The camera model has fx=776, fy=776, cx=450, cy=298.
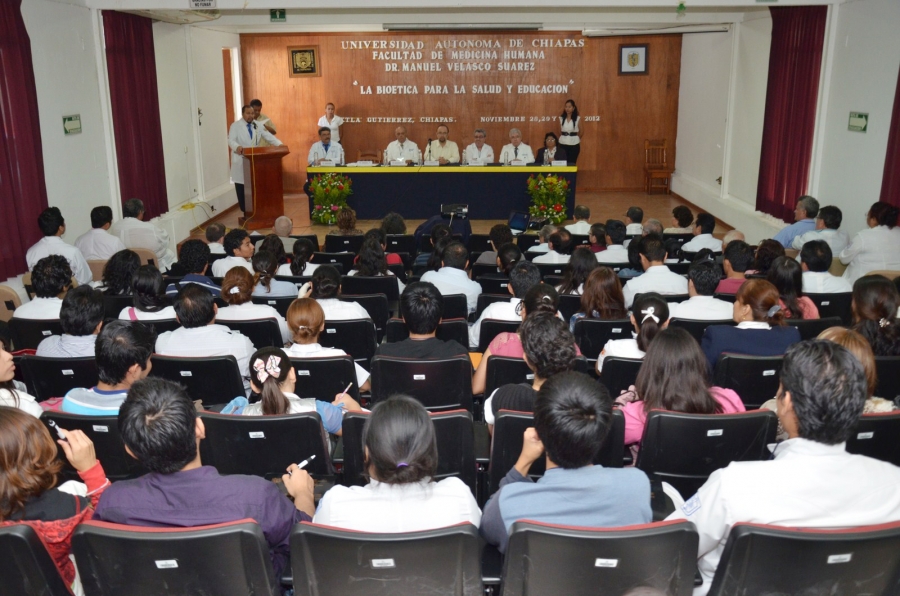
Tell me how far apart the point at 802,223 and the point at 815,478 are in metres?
6.21

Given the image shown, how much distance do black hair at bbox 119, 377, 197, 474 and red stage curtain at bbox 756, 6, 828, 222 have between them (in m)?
8.59

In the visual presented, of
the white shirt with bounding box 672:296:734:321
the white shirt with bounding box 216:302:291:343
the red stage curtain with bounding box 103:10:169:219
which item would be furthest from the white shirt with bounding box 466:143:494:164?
the white shirt with bounding box 216:302:291:343

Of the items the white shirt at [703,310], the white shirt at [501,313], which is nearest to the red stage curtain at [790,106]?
the white shirt at [703,310]

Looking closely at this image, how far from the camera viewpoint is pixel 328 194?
11.0m

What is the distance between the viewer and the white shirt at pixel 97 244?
7.25 meters

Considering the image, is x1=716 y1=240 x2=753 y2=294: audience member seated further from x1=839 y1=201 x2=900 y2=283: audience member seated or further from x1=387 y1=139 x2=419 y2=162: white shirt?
x1=387 y1=139 x2=419 y2=162: white shirt

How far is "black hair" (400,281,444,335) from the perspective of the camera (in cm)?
394

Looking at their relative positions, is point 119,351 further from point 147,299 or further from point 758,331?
point 758,331

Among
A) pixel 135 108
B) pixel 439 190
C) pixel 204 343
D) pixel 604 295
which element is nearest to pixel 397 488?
pixel 204 343

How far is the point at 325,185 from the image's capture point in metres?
11.0

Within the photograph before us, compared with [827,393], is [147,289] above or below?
below

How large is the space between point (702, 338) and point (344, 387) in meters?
1.93

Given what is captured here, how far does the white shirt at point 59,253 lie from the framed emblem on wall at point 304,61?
→ 8.03 m

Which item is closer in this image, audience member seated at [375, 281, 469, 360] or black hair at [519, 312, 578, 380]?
black hair at [519, 312, 578, 380]
